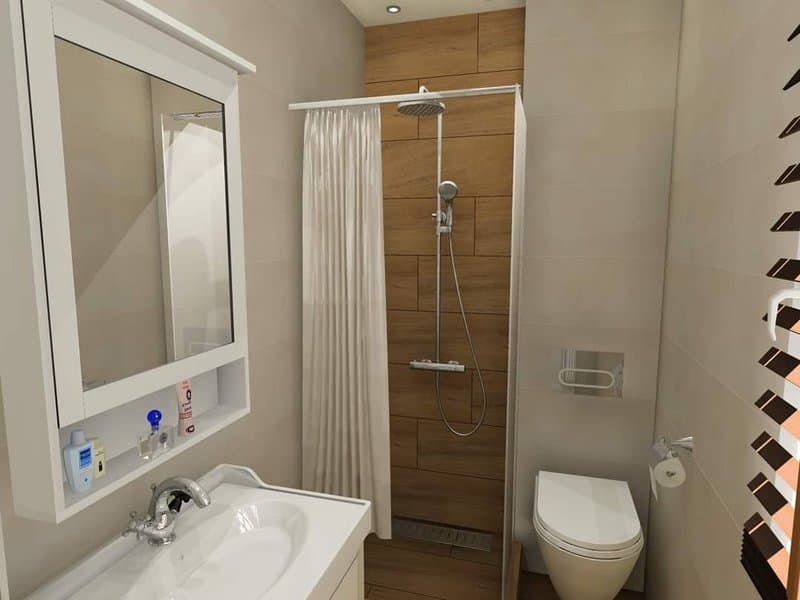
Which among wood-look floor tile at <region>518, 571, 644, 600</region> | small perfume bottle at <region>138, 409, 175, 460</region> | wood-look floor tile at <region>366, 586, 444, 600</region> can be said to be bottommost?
wood-look floor tile at <region>518, 571, 644, 600</region>

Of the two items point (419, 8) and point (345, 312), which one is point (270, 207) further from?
point (419, 8)

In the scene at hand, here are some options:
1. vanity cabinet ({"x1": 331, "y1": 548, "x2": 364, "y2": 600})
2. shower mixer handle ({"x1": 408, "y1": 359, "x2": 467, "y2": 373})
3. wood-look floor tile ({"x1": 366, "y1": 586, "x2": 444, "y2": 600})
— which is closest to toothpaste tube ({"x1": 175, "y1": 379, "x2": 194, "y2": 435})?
vanity cabinet ({"x1": 331, "y1": 548, "x2": 364, "y2": 600})

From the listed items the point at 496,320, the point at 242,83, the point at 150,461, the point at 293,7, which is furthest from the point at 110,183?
the point at 496,320

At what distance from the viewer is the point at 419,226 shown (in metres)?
2.78

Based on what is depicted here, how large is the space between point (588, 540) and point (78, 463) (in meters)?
1.71

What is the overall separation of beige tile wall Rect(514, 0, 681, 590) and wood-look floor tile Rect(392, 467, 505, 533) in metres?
0.45

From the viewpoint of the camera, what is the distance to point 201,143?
1.37 meters

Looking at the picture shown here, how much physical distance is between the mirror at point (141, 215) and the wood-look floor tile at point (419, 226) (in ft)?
4.61

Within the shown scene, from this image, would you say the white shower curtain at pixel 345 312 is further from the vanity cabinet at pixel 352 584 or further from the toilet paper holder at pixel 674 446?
the toilet paper holder at pixel 674 446

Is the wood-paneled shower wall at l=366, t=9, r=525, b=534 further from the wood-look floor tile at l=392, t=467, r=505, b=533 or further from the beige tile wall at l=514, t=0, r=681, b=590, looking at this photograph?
the beige tile wall at l=514, t=0, r=681, b=590

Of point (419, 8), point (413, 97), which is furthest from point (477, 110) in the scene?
point (413, 97)

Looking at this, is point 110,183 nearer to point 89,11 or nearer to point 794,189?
point 89,11

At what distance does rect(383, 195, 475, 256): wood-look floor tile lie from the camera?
2.71 meters

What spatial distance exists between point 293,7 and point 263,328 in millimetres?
1354
